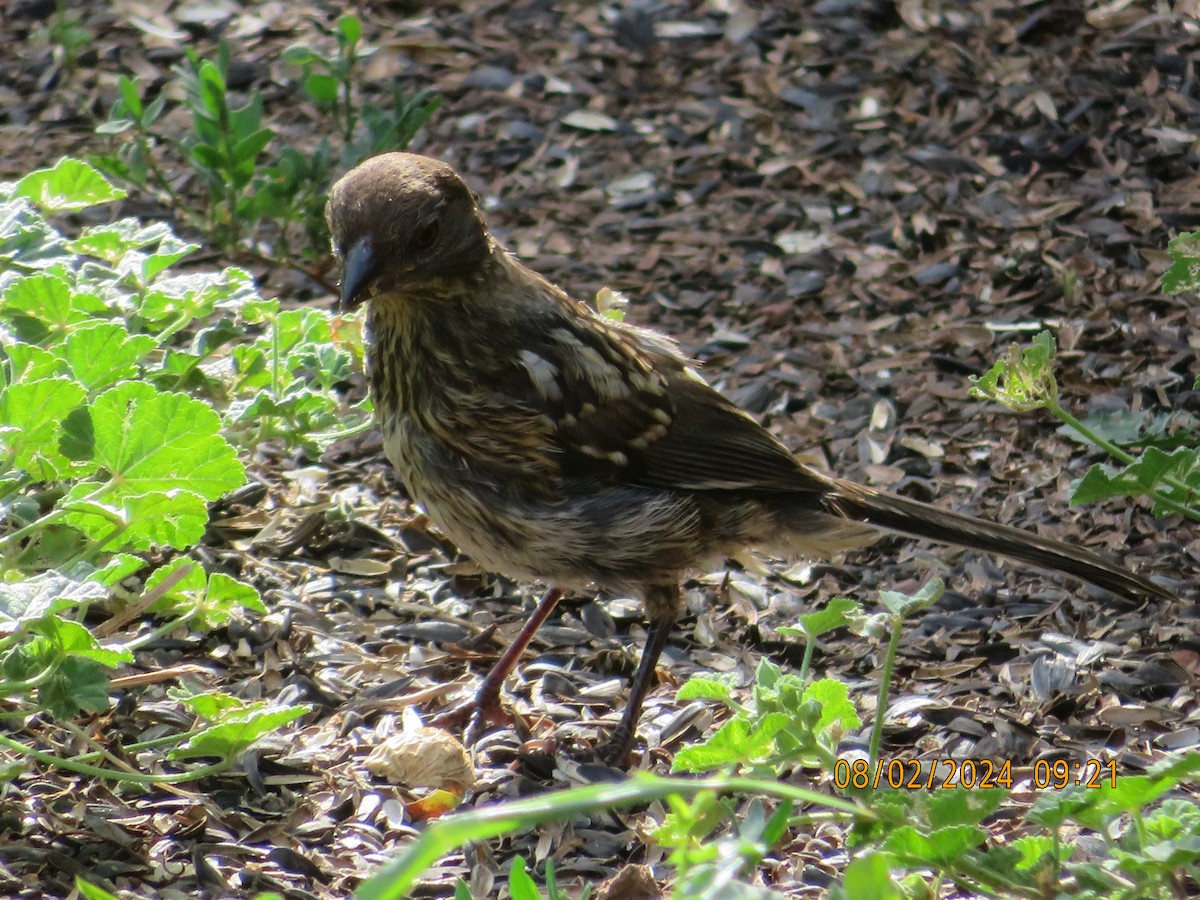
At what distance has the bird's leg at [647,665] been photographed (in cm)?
379

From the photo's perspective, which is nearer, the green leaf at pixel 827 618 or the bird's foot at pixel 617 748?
the green leaf at pixel 827 618

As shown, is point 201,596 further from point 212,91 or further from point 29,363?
point 212,91

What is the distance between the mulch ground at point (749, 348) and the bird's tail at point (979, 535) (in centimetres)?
19

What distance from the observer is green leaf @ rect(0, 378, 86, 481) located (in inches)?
113

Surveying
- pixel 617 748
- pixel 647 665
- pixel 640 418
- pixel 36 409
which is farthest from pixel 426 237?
pixel 617 748

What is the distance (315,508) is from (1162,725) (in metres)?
2.53

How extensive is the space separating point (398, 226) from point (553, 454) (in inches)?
29.9

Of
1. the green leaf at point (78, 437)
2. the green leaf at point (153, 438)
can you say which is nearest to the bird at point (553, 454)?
the green leaf at point (153, 438)

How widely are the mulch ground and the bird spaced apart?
0.28 m

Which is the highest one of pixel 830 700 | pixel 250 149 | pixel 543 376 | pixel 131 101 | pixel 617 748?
pixel 131 101

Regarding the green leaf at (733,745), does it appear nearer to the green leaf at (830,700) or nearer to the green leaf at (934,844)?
the green leaf at (830,700)

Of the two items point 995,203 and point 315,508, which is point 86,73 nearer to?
point 315,508

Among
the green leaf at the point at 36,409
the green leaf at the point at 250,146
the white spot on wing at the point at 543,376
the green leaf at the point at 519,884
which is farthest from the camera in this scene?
the green leaf at the point at 250,146

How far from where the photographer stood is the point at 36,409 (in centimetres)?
288
